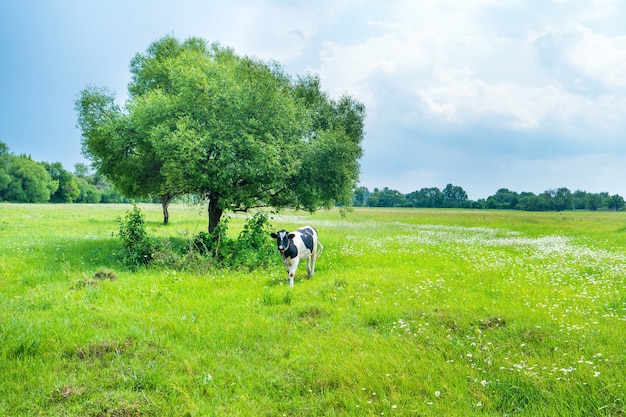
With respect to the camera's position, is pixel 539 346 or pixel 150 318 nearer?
pixel 539 346

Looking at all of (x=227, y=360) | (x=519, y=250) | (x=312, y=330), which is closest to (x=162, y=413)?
(x=227, y=360)

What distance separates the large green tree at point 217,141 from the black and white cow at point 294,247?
485cm

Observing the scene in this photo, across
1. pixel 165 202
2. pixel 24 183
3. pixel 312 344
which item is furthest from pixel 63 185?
pixel 312 344

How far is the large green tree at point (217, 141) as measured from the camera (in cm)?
1864

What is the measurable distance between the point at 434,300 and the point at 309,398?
635 centimetres

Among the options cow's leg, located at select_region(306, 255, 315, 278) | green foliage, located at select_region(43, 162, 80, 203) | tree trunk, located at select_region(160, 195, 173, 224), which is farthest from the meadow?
green foliage, located at select_region(43, 162, 80, 203)

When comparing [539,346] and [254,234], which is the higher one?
[254,234]

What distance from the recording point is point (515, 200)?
134m

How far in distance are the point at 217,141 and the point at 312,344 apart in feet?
40.7

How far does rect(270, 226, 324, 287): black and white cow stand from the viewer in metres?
13.9

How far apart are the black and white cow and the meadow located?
73 cm

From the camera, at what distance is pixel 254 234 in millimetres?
19016

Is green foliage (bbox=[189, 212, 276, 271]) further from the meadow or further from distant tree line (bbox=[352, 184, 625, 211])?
distant tree line (bbox=[352, 184, 625, 211])

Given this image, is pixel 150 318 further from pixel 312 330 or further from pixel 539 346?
pixel 539 346
